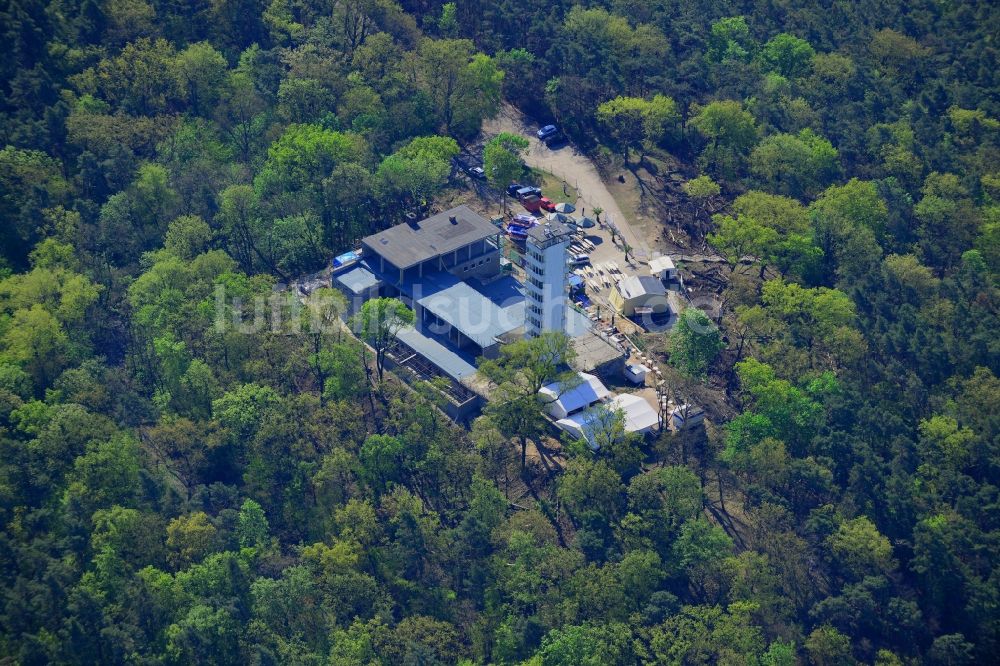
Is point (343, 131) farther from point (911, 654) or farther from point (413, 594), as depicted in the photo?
point (911, 654)

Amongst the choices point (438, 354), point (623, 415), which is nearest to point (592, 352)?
point (623, 415)

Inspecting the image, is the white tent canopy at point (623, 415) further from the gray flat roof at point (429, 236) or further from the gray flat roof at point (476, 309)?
the gray flat roof at point (429, 236)

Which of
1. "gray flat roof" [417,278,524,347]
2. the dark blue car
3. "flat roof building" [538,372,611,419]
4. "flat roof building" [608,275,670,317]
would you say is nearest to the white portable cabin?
"flat roof building" [538,372,611,419]

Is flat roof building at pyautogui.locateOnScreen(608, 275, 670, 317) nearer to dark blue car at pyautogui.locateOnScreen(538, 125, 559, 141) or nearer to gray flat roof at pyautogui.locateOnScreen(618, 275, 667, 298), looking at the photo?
gray flat roof at pyautogui.locateOnScreen(618, 275, 667, 298)

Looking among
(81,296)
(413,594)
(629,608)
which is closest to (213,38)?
(81,296)

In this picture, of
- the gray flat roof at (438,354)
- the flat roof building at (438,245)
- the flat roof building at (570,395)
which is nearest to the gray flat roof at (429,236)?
the flat roof building at (438,245)

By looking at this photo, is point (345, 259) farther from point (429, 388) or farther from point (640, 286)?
point (640, 286)
